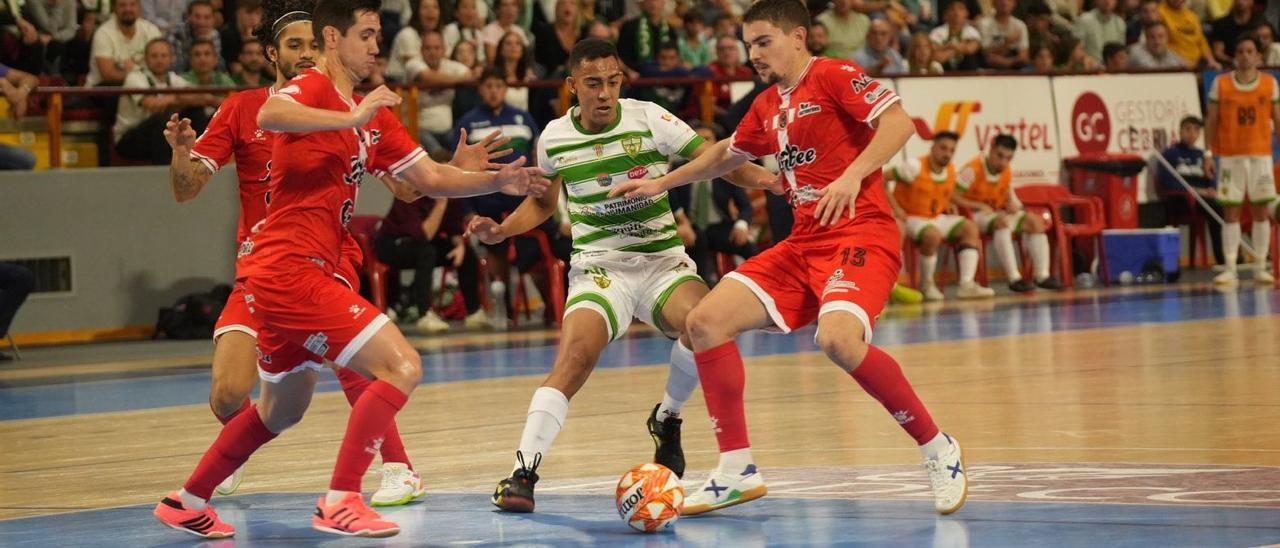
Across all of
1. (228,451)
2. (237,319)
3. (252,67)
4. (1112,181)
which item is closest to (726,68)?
(1112,181)

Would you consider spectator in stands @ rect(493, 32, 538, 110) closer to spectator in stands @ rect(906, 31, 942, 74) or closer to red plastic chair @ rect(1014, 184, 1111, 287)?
spectator in stands @ rect(906, 31, 942, 74)

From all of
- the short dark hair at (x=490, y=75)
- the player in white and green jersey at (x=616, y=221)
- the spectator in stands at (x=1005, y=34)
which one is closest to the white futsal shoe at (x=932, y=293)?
the spectator in stands at (x=1005, y=34)

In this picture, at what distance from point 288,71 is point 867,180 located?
2662mm

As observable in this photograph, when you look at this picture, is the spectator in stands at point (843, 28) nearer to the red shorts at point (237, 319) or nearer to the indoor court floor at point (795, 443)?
the indoor court floor at point (795, 443)

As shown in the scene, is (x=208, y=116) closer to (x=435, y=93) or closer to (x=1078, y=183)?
(x=435, y=93)

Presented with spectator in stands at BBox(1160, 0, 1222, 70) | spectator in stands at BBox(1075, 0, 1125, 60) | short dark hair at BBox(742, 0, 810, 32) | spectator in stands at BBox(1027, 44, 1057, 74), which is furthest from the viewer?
spectator in stands at BBox(1075, 0, 1125, 60)

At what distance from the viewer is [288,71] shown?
8.48 m

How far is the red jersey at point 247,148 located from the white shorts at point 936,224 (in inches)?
496

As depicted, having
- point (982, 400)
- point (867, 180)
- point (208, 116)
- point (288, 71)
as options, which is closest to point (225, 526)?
point (288, 71)

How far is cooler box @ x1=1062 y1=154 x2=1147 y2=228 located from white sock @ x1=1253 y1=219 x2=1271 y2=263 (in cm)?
167

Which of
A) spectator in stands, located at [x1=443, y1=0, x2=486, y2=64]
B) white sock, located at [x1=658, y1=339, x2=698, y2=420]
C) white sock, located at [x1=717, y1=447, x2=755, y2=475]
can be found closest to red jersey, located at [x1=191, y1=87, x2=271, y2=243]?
white sock, located at [x1=658, y1=339, x2=698, y2=420]

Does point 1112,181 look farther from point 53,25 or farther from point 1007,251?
point 53,25

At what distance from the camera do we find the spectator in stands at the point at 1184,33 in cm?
2530

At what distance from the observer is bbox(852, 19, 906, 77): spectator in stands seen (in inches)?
868
